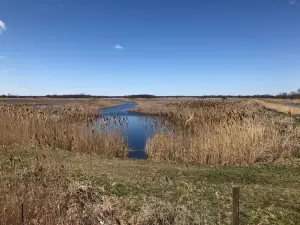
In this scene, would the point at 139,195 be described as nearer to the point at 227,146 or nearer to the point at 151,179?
the point at 151,179

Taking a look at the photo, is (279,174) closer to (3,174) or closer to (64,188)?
(64,188)

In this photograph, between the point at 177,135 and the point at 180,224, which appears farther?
the point at 177,135

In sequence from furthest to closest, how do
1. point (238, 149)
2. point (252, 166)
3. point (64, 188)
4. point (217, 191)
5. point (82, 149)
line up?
point (82, 149) → point (238, 149) → point (252, 166) → point (217, 191) → point (64, 188)

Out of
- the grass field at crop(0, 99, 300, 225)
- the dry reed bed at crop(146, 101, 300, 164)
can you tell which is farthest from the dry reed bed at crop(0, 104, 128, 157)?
the dry reed bed at crop(146, 101, 300, 164)

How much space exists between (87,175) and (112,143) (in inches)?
219

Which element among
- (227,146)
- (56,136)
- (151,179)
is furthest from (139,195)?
(56,136)

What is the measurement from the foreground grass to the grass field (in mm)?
17

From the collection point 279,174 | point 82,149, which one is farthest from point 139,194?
point 82,149

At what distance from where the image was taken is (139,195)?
6.67 metres

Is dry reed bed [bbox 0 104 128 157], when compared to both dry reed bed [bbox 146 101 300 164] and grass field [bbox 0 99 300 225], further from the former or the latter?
dry reed bed [bbox 146 101 300 164]

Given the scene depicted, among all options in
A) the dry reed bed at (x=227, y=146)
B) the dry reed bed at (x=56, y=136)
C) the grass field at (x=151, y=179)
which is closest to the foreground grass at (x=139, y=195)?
the grass field at (x=151, y=179)

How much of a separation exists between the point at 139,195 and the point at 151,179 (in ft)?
3.94

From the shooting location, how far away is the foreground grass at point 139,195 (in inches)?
217

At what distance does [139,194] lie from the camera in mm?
6730
